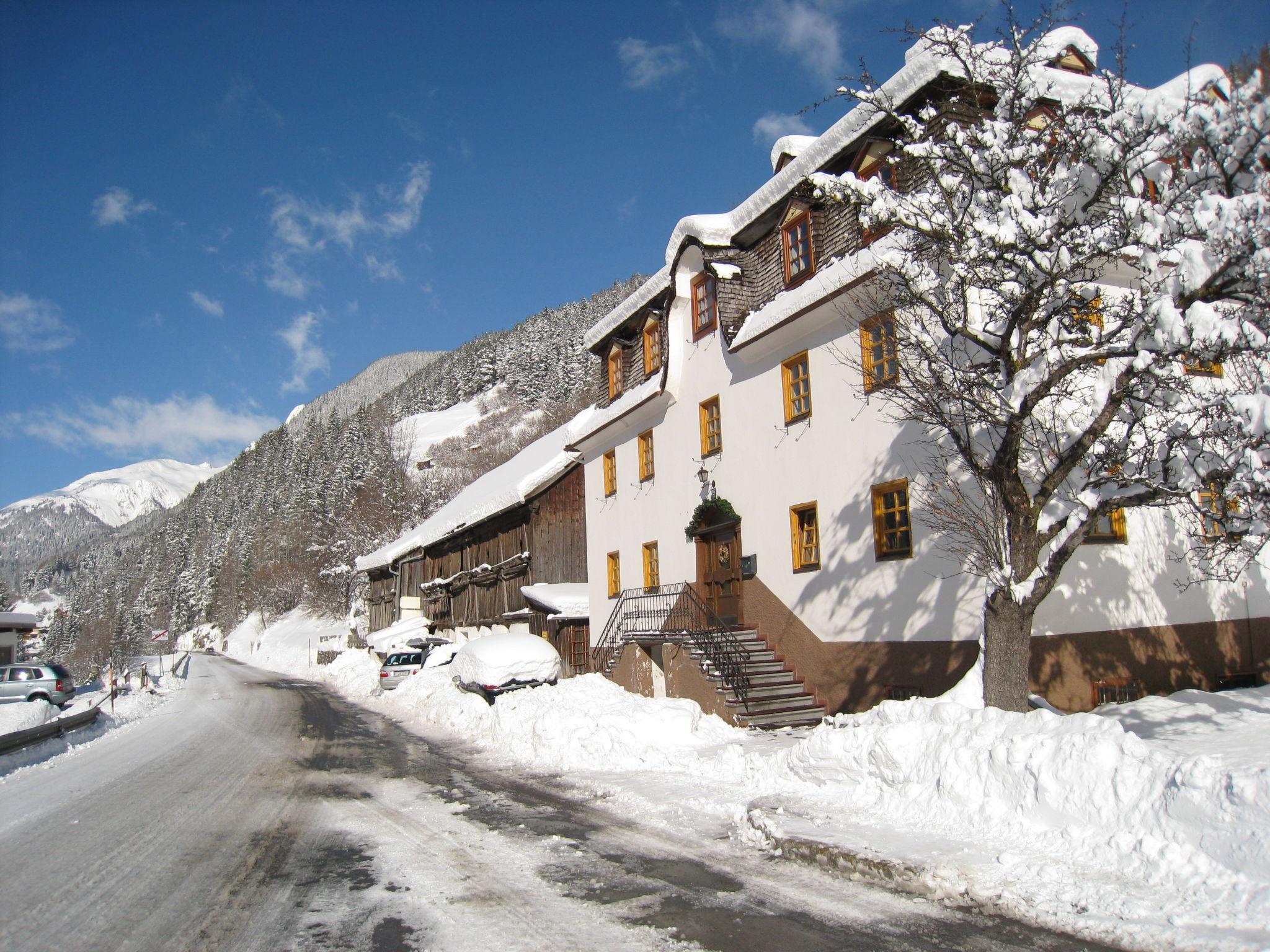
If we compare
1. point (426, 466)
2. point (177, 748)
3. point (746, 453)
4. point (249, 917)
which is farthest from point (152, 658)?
point (249, 917)

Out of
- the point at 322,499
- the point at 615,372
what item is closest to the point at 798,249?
the point at 615,372

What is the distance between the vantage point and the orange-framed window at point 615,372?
22.8 m

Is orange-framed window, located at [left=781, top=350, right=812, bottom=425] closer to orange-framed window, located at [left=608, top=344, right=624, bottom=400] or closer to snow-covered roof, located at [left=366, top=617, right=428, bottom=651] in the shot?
orange-framed window, located at [left=608, top=344, right=624, bottom=400]

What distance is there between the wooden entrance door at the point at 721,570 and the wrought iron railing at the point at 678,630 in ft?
0.90

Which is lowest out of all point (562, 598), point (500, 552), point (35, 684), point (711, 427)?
point (35, 684)

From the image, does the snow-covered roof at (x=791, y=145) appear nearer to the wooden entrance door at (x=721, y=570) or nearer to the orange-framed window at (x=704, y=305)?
the orange-framed window at (x=704, y=305)

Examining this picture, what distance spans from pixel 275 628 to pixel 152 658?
1427 centimetres

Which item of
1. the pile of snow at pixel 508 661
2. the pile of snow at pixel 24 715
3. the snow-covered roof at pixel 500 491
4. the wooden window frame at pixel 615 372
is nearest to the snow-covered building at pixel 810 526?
the wooden window frame at pixel 615 372

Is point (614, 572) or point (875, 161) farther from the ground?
point (875, 161)

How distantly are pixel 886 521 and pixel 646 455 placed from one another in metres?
8.85

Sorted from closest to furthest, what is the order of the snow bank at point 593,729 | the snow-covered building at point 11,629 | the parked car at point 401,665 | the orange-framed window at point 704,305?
the snow bank at point 593,729 < the orange-framed window at point 704,305 < the parked car at point 401,665 < the snow-covered building at point 11,629

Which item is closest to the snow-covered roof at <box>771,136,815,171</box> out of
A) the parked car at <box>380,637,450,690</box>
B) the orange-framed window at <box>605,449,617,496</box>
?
the orange-framed window at <box>605,449,617,496</box>

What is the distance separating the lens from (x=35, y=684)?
86.9ft

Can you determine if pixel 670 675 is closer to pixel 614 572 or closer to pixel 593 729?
pixel 593 729
